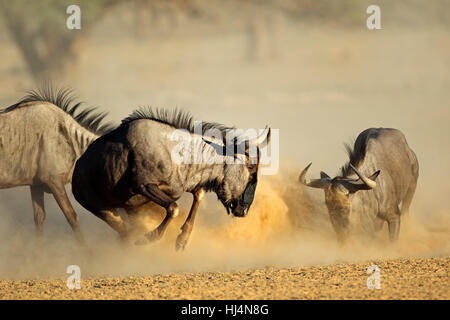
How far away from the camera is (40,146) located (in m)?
10.7

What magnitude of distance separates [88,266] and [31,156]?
188cm

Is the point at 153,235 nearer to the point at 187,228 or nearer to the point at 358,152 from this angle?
the point at 187,228

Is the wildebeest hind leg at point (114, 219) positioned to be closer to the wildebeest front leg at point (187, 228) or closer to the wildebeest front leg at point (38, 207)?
the wildebeest front leg at point (187, 228)

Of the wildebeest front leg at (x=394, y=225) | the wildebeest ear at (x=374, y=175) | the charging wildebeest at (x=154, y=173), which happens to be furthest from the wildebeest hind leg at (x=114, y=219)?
the wildebeest front leg at (x=394, y=225)

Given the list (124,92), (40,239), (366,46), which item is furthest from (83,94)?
(40,239)

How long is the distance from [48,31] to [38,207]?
16186 mm

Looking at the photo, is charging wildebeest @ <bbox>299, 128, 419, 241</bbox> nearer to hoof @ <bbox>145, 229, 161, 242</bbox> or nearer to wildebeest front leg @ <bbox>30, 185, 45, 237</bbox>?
hoof @ <bbox>145, 229, 161, 242</bbox>

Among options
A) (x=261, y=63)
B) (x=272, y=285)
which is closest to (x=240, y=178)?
(x=272, y=285)

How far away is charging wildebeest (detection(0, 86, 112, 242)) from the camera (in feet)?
34.8

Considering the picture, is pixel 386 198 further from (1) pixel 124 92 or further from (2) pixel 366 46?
(2) pixel 366 46

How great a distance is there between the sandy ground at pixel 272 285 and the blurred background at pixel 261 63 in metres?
8.90

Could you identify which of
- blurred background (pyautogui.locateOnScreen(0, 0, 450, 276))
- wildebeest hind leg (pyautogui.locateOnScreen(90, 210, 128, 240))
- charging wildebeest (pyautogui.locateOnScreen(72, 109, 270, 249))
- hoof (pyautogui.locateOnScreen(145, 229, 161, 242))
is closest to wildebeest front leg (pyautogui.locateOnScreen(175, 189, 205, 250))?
charging wildebeest (pyautogui.locateOnScreen(72, 109, 270, 249))

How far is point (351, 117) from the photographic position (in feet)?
76.4

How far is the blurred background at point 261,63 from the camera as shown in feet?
74.2
